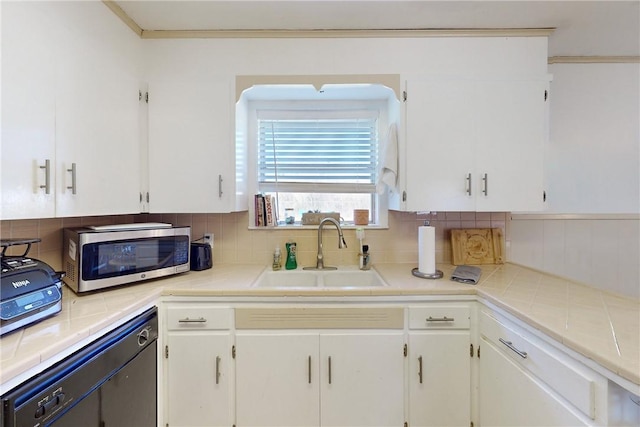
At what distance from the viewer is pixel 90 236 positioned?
1.36 m

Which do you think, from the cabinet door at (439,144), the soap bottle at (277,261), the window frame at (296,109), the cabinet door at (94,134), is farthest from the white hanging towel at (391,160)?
the cabinet door at (94,134)

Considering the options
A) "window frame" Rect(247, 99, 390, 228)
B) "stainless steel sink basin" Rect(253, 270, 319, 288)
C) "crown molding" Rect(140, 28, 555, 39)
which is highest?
"crown molding" Rect(140, 28, 555, 39)

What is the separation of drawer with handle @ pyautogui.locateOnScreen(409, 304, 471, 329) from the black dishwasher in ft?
4.24

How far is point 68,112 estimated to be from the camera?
4.06 ft

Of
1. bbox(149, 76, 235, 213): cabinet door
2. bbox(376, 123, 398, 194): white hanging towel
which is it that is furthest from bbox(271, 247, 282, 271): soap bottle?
bbox(376, 123, 398, 194): white hanging towel

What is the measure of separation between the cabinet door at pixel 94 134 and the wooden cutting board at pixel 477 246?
6.82 ft

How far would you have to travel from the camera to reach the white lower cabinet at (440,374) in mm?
1471

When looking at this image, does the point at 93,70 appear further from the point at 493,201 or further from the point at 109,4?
the point at 493,201

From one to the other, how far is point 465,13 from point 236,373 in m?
2.29

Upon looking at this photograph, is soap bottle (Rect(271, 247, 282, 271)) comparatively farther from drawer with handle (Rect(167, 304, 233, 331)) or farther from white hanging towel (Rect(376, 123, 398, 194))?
white hanging towel (Rect(376, 123, 398, 194))

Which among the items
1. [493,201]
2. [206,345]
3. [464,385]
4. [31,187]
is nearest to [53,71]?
[31,187]

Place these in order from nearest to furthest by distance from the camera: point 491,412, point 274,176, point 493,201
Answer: point 491,412
point 493,201
point 274,176

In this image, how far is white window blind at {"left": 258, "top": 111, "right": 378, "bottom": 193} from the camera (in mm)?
2189

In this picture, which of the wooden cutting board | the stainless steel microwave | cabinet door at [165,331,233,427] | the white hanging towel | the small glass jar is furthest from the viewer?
the small glass jar
